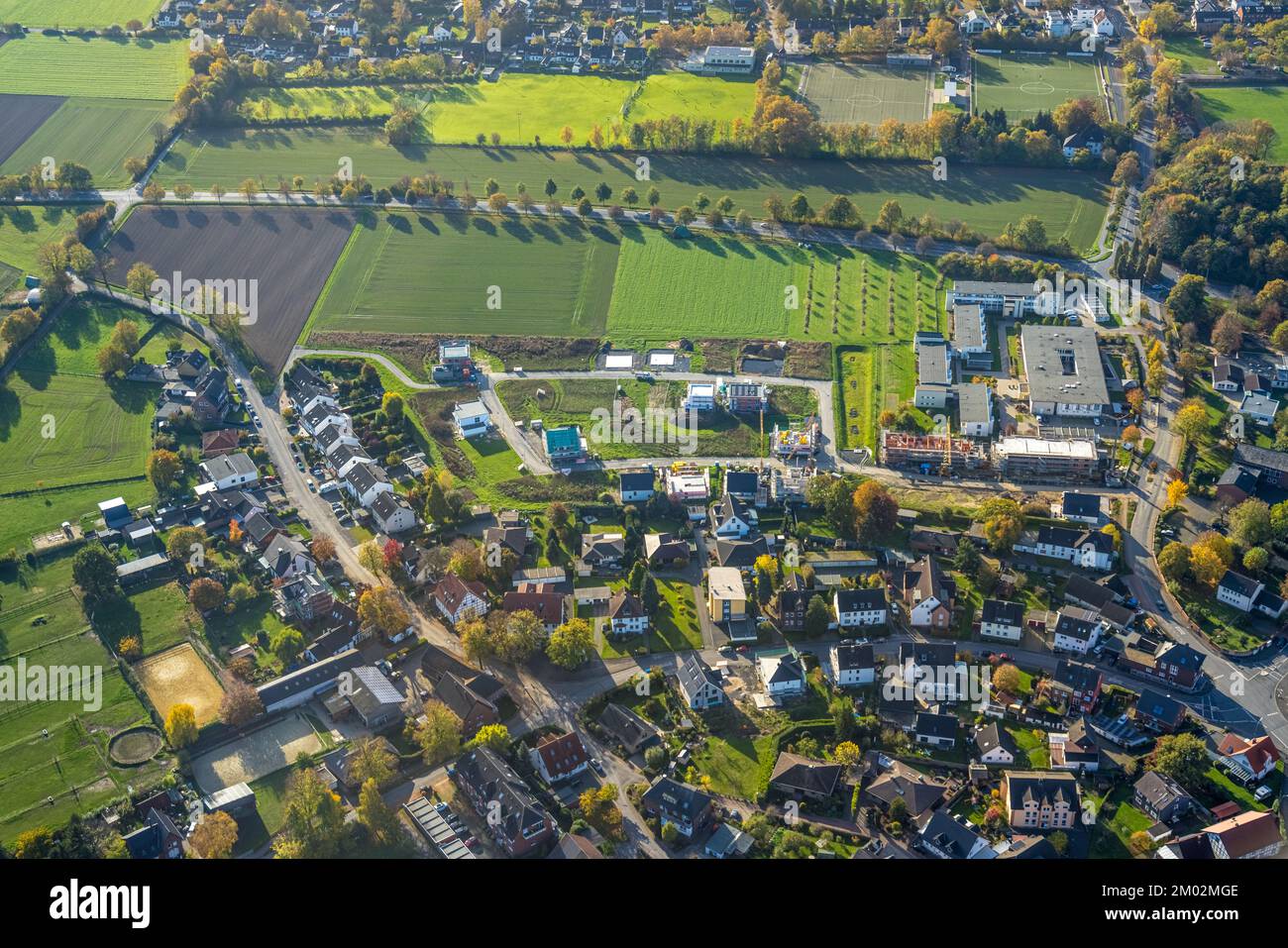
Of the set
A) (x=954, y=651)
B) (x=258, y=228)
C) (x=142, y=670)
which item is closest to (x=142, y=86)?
(x=258, y=228)

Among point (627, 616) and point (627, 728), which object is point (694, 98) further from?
point (627, 728)

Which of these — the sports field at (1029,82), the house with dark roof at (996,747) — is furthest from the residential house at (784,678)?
the sports field at (1029,82)

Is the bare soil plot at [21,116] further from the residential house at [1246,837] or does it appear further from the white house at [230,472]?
the residential house at [1246,837]

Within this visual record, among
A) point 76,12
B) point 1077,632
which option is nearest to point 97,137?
point 76,12

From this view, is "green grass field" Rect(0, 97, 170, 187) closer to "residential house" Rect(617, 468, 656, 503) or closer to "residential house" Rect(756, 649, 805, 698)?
"residential house" Rect(617, 468, 656, 503)

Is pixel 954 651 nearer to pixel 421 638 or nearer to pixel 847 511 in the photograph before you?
pixel 847 511

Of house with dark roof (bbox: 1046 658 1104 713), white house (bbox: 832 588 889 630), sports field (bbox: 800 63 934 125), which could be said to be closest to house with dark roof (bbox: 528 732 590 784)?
white house (bbox: 832 588 889 630)
